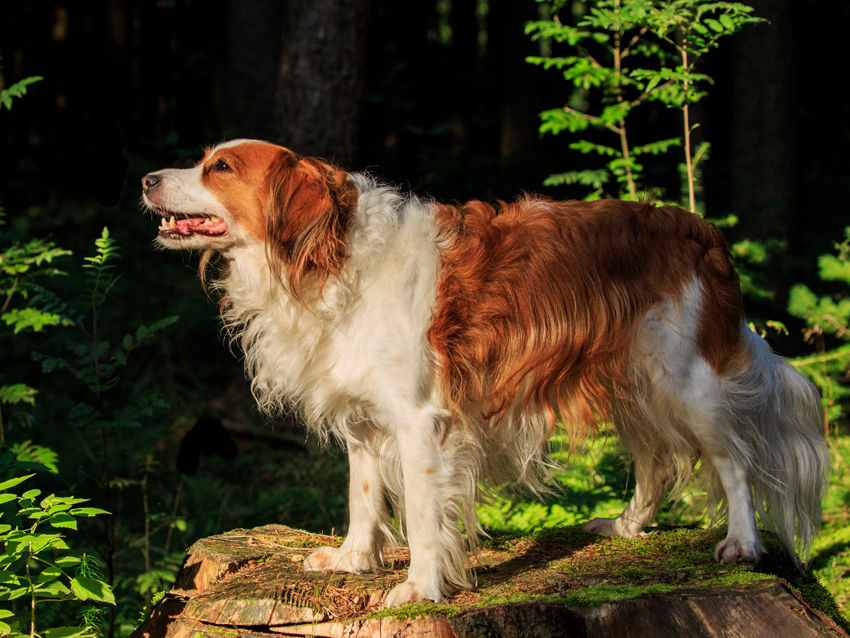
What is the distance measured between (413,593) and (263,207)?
156cm

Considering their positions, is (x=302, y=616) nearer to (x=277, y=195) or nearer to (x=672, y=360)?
(x=277, y=195)

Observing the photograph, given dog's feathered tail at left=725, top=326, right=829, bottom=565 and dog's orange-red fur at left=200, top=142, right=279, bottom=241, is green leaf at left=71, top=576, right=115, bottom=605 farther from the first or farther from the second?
dog's feathered tail at left=725, top=326, right=829, bottom=565

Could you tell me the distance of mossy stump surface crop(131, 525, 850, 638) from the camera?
2.30m

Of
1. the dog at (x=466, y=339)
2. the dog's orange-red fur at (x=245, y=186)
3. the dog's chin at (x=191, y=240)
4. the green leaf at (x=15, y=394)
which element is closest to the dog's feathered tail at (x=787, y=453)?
the dog at (x=466, y=339)

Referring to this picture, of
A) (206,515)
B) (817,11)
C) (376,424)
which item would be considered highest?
(817,11)

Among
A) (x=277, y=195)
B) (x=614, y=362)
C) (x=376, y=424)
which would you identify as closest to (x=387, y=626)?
(x=376, y=424)

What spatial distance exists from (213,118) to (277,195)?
10.2 m

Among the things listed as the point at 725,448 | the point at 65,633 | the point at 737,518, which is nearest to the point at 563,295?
the point at 725,448

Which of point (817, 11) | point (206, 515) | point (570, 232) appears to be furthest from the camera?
point (817, 11)

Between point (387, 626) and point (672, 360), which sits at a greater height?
point (672, 360)

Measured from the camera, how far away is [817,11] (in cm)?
1564

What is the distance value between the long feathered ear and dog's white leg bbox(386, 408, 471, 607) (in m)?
0.68

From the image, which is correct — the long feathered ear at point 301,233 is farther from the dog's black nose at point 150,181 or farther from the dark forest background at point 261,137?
the dark forest background at point 261,137

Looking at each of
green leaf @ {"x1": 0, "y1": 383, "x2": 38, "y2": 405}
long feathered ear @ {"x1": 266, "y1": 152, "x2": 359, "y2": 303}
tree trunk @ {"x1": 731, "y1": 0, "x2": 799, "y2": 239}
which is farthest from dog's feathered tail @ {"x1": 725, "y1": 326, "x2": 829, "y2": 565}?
tree trunk @ {"x1": 731, "y1": 0, "x2": 799, "y2": 239}
